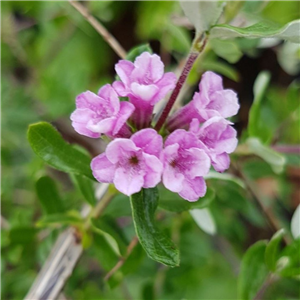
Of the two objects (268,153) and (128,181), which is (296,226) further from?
(128,181)

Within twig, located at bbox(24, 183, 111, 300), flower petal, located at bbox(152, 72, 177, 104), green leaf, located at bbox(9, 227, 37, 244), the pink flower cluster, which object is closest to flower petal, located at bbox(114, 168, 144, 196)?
the pink flower cluster

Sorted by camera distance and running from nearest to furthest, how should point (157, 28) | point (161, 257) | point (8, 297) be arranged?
point (161, 257) < point (8, 297) < point (157, 28)

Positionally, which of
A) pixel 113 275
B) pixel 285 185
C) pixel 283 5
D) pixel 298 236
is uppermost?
pixel 113 275

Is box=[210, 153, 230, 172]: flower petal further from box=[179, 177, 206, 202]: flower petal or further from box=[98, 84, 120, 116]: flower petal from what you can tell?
box=[98, 84, 120, 116]: flower petal

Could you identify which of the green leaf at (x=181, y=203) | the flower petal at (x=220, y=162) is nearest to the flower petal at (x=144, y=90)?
the flower petal at (x=220, y=162)

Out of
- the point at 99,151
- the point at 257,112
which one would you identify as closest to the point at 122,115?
the point at 257,112

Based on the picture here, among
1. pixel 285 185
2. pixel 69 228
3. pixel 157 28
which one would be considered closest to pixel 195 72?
pixel 69 228

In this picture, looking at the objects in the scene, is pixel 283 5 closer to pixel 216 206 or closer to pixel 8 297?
pixel 216 206
